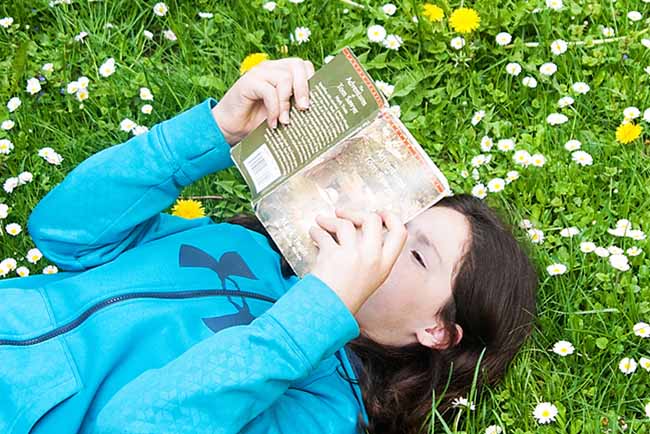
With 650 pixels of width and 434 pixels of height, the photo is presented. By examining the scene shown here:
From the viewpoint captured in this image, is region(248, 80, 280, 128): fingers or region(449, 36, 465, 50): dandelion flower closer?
region(248, 80, 280, 128): fingers

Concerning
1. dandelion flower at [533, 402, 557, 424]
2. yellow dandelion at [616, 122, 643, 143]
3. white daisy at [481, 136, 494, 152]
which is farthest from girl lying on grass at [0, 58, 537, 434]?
yellow dandelion at [616, 122, 643, 143]

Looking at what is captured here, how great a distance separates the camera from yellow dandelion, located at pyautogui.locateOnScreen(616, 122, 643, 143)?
2.42m

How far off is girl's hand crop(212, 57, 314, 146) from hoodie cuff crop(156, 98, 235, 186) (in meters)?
0.02

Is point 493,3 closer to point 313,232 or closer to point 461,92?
point 461,92

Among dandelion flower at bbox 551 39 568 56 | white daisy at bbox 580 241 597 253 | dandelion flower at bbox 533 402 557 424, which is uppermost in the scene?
dandelion flower at bbox 551 39 568 56

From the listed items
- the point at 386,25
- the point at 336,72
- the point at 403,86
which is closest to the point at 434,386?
the point at 336,72

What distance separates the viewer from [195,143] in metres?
1.95

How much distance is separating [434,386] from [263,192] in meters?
0.58

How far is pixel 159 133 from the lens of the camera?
1983 mm

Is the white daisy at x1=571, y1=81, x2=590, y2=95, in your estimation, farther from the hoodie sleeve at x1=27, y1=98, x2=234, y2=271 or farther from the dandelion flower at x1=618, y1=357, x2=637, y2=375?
the hoodie sleeve at x1=27, y1=98, x2=234, y2=271

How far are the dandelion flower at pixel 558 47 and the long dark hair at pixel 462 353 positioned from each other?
2.33 ft

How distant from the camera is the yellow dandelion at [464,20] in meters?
2.60

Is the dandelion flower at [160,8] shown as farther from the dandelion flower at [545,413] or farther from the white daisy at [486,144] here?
the dandelion flower at [545,413]

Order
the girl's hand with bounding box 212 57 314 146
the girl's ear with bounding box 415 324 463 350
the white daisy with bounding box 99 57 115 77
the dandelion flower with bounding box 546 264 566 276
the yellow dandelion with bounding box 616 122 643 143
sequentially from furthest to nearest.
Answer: the white daisy with bounding box 99 57 115 77 < the yellow dandelion with bounding box 616 122 643 143 < the dandelion flower with bounding box 546 264 566 276 < the girl's ear with bounding box 415 324 463 350 < the girl's hand with bounding box 212 57 314 146
